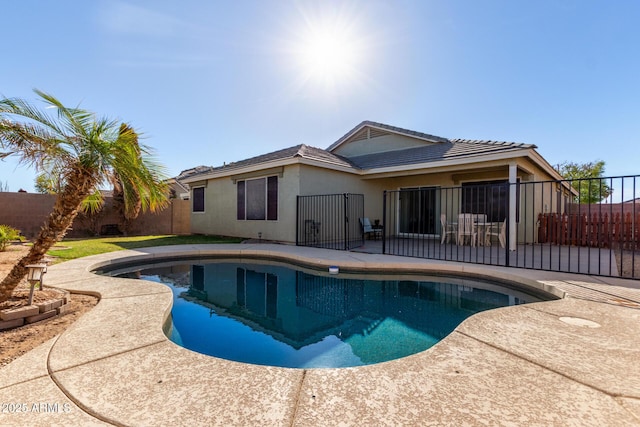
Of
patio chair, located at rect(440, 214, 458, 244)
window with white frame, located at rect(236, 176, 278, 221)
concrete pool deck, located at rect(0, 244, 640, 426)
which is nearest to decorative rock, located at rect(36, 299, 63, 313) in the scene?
concrete pool deck, located at rect(0, 244, 640, 426)

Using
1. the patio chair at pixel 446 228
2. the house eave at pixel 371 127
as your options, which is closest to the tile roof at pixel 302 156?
the house eave at pixel 371 127

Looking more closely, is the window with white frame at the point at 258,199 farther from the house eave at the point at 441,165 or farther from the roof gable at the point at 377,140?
the roof gable at the point at 377,140

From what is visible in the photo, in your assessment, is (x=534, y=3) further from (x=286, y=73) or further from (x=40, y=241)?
(x=40, y=241)

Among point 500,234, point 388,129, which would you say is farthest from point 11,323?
point 388,129

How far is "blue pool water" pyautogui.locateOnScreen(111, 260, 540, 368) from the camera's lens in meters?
2.94

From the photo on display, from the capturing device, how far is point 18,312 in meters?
2.76

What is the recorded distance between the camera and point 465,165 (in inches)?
336

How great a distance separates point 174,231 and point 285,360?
49.0 feet

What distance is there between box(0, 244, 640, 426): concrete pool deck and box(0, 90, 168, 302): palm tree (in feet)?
3.35

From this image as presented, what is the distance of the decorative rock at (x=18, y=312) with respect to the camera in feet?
8.83

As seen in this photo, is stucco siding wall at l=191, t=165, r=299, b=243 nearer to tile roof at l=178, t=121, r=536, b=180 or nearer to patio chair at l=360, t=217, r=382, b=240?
tile roof at l=178, t=121, r=536, b=180

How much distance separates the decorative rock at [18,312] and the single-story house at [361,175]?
6927 millimetres

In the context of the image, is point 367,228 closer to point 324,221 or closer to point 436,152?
point 324,221

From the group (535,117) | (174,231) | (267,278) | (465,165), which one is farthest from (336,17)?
(174,231)
